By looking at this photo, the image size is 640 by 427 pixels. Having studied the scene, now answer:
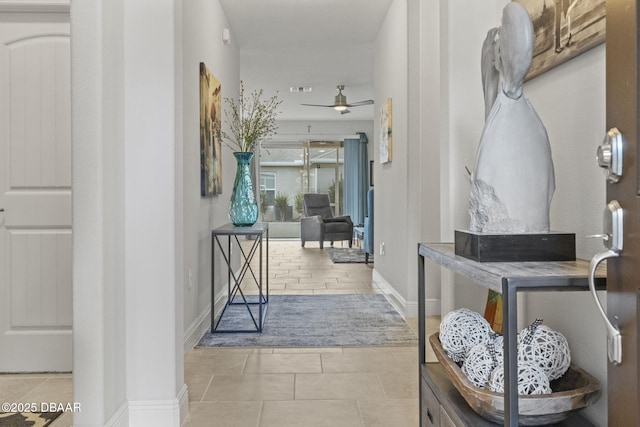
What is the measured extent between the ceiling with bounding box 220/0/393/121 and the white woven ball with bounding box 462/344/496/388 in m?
3.95

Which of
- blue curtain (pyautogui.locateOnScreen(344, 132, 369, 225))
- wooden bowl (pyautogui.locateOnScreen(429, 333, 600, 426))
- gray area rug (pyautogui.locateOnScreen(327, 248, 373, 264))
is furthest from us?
blue curtain (pyautogui.locateOnScreen(344, 132, 369, 225))

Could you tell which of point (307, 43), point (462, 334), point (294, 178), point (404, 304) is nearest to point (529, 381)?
point (462, 334)

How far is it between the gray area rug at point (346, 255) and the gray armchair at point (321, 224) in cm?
29

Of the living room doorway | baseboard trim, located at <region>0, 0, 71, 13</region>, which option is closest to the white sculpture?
baseboard trim, located at <region>0, 0, 71, 13</region>

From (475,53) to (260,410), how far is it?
1923mm

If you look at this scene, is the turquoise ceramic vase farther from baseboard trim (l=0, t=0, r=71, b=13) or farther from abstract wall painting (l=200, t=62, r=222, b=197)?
baseboard trim (l=0, t=0, r=71, b=13)

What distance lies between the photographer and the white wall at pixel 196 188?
322 cm

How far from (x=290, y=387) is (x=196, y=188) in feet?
5.31

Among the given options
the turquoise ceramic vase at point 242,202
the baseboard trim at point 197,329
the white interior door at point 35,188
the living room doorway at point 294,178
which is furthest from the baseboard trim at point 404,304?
the living room doorway at point 294,178

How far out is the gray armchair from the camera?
9.28 metres

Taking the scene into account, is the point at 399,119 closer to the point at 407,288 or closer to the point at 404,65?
the point at 404,65

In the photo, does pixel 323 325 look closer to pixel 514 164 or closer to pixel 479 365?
pixel 479 365

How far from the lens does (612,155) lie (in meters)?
0.88

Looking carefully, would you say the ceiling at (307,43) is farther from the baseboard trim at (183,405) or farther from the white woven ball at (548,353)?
the white woven ball at (548,353)
